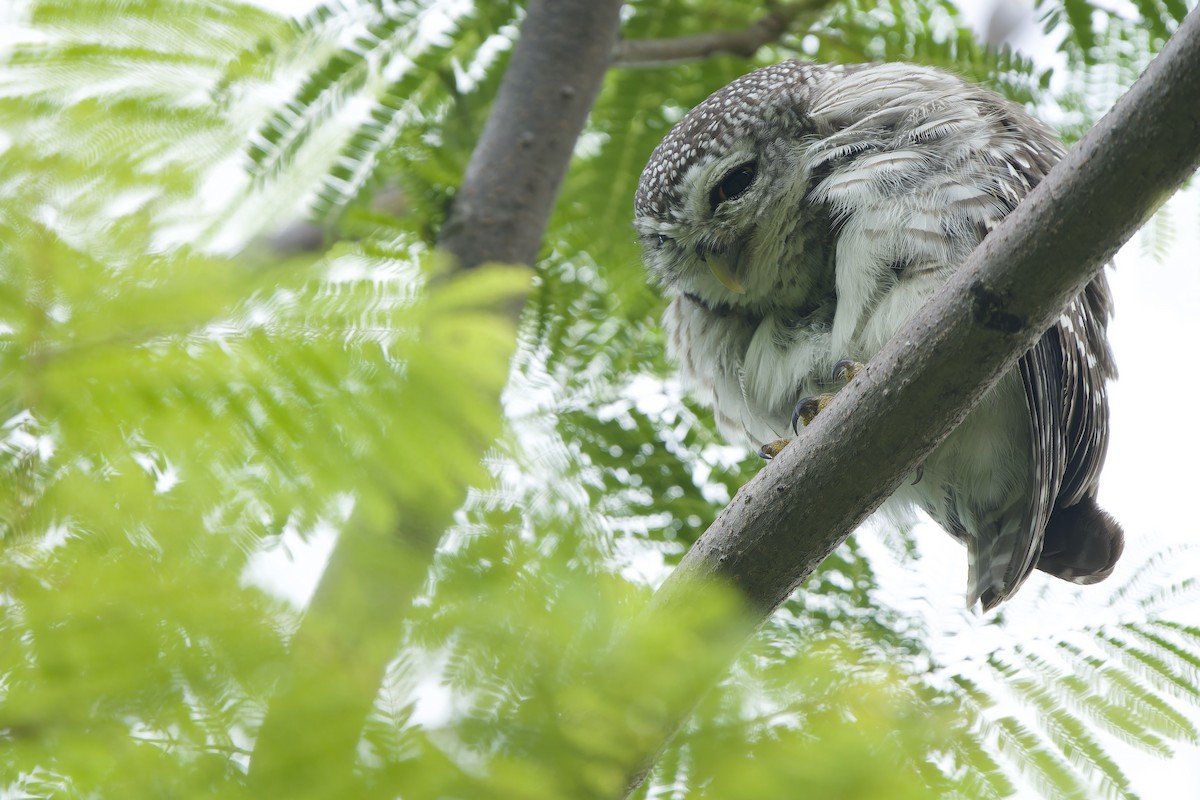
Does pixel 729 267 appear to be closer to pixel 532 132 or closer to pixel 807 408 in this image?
pixel 807 408

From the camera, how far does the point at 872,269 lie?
2.76m

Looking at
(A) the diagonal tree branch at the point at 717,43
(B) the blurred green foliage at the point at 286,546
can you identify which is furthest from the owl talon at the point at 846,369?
(A) the diagonal tree branch at the point at 717,43

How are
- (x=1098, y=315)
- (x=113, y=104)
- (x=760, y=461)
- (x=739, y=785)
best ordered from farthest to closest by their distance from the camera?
(x=760, y=461) < (x=1098, y=315) < (x=113, y=104) < (x=739, y=785)

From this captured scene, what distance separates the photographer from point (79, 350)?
99 centimetres

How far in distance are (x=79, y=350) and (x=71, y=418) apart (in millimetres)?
62

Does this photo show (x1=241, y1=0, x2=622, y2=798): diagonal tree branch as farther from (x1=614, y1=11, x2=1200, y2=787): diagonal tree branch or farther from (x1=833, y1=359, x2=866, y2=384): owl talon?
(x1=833, y1=359, x2=866, y2=384): owl talon

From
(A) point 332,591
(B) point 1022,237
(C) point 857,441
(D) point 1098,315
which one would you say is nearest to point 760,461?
(D) point 1098,315

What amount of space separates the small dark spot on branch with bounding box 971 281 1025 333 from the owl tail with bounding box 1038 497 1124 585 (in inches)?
56.1

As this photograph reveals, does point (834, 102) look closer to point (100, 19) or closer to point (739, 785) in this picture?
point (100, 19)

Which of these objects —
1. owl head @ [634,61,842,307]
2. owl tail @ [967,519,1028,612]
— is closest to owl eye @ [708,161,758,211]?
owl head @ [634,61,842,307]

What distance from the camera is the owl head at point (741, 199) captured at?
3066 mm

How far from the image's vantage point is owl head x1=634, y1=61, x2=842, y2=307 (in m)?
3.07

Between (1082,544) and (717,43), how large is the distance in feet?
6.50

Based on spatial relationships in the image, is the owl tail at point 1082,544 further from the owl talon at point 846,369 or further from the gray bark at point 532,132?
the gray bark at point 532,132
